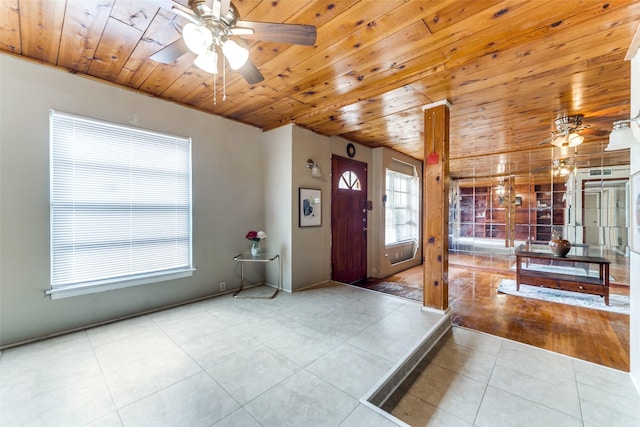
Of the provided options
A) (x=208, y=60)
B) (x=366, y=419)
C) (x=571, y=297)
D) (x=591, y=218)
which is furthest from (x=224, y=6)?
(x=591, y=218)

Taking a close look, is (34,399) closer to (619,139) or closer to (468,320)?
(468,320)

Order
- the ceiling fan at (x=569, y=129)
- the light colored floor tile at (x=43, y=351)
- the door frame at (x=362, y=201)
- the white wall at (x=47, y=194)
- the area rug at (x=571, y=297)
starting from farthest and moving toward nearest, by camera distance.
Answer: the door frame at (x=362, y=201), the area rug at (x=571, y=297), the ceiling fan at (x=569, y=129), the white wall at (x=47, y=194), the light colored floor tile at (x=43, y=351)

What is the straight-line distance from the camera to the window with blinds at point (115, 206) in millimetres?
2478

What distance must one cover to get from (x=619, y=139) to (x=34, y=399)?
4.38 m

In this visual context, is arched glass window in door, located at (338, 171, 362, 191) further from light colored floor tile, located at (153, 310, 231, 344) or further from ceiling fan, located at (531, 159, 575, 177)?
ceiling fan, located at (531, 159, 575, 177)

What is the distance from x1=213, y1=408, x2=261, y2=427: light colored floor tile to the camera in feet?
4.73

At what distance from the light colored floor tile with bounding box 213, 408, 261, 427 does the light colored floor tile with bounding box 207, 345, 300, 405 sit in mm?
94

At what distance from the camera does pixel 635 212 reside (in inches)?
73.8

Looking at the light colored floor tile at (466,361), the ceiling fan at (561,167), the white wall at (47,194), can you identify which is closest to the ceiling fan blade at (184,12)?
the white wall at (47,194)

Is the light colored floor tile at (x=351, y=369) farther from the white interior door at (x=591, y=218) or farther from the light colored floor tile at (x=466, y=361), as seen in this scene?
the white interior door at (x=591, y=218)

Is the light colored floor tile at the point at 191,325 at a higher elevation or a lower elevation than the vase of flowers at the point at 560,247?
lower

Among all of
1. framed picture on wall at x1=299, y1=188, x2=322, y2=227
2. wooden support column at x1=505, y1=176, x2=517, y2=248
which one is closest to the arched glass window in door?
framed picture on wall at x1=299, y1=188, x2=322, y2=227

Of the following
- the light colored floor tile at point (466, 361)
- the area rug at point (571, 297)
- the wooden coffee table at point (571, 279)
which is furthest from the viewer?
the wooden coffee table at point (571, 279)

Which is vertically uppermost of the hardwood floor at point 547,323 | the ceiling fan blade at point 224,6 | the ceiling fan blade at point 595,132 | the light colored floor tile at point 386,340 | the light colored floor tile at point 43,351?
the ceiling fan blade at point 595,132
